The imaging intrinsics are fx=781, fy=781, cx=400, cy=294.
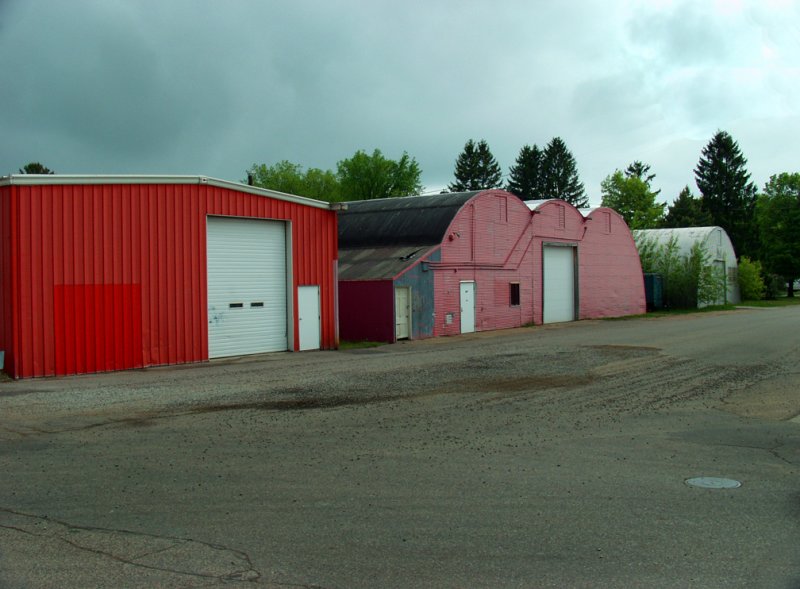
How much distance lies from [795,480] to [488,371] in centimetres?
966

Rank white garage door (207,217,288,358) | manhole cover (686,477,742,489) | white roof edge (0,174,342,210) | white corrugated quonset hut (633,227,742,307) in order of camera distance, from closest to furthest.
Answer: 1. manhole cover (686,477,742,489)
2. white roof edge (0,174,342,210)
3. white garage door (207,217,288,358)
4. white corrugated quonset hut (633,227,742,307)

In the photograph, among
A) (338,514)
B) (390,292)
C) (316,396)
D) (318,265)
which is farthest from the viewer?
(390,292)

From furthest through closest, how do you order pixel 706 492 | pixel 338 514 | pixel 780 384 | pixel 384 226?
pixel 384 226, pixel 780 384, pixel 706 492, pixel 338 514

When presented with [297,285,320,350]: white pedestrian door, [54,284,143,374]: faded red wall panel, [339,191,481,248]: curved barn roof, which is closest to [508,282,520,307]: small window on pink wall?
[339,191,481,248]: curved barn roof

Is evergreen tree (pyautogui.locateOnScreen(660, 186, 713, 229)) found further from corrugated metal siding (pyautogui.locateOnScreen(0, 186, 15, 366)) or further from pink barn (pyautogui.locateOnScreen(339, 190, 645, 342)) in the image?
corrugated metal siding (pyautogui.locateOnScreen(0, 186, 15, 366))

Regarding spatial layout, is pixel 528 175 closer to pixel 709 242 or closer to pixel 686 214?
pixel 686 214

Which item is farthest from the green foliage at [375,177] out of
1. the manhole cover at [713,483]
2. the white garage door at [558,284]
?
the manhole cover at [713,483]

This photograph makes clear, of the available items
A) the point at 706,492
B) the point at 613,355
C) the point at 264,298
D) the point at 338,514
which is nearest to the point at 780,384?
the point at 613,355

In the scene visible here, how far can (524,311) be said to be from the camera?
35.5m

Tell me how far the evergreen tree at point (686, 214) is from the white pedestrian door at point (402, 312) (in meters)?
65.9

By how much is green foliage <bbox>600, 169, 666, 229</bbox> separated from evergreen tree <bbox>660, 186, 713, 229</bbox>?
5266 millimetres

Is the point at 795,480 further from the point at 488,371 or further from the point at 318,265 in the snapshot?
the point at 318,265

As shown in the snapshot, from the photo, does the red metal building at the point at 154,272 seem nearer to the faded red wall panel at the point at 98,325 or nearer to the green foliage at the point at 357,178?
the faded red wall panel at the point at 98,325

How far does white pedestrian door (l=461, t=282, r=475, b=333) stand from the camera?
103 ft
